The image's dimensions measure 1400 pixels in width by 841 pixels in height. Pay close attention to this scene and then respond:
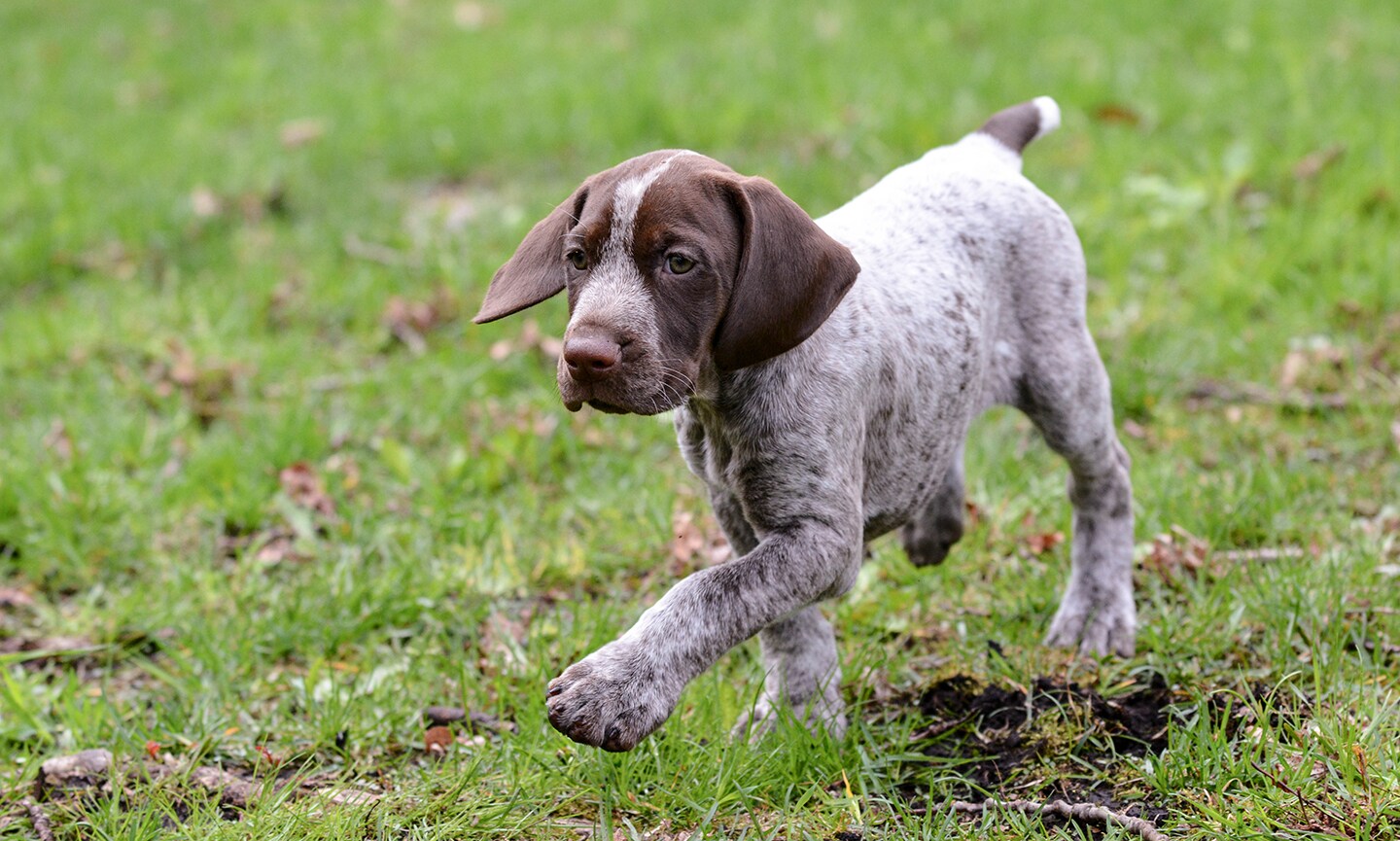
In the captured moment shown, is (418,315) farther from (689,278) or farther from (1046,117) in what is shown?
(689,278)

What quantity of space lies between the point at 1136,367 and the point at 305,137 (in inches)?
229

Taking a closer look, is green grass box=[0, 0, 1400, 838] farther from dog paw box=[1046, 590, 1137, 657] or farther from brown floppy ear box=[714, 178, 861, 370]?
brown floppy ear box=[714, 178, 861, 370]

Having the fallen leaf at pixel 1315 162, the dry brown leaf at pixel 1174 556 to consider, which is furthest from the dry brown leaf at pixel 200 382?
the fallen leaf at pixel 1315 162

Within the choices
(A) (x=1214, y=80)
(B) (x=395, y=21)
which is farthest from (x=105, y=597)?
(B) (x=395, y=21)

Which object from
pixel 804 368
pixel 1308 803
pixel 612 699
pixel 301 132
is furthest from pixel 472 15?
pixel 1308 803

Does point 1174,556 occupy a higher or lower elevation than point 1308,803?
lower

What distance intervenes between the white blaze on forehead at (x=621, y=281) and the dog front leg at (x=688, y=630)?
0.59 m

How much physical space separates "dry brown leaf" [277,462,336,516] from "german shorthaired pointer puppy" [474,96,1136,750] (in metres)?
2.18

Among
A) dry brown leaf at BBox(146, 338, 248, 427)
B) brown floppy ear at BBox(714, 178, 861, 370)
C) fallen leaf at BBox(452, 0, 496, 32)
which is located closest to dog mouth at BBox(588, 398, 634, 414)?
→ brown floppy ear at BBox(714, 178, 861, 370)

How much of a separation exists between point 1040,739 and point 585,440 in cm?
254

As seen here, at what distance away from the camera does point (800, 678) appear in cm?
366

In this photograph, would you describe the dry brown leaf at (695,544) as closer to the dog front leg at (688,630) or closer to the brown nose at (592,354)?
the dog front leg at (688,630)

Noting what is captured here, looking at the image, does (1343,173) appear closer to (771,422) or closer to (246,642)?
(771,422)

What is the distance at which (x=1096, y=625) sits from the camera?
395 centimetres
